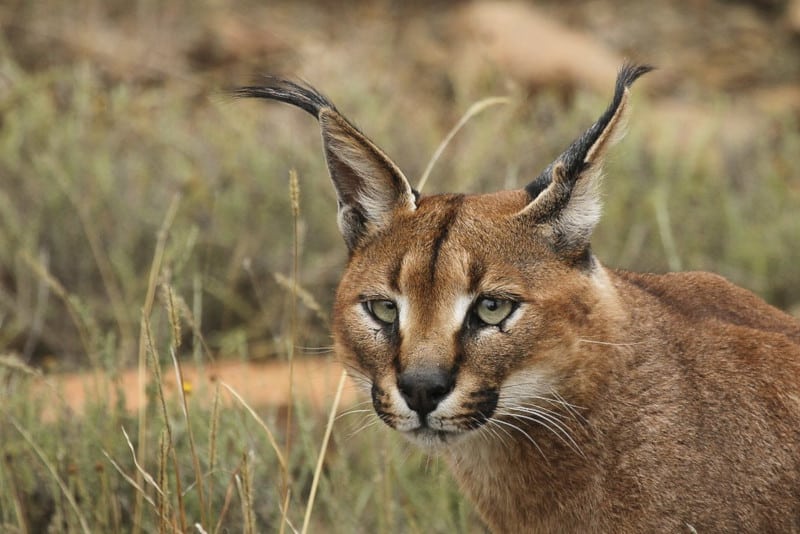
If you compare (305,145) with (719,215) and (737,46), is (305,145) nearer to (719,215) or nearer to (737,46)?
(719,215)

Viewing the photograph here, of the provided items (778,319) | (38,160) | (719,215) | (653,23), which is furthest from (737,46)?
→ (778,319)

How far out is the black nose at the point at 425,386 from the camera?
3.32 meters

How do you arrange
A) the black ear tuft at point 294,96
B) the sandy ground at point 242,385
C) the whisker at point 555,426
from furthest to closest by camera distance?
the sandy ground at point 242,385 → the black ear tuft at point 294,96 → the whisker at point 555,426

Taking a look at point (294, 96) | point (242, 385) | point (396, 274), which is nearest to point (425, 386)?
point (396, 274)

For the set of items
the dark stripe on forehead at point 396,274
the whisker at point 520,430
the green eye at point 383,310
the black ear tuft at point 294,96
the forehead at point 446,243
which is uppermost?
the black ear tuft at point 294,96

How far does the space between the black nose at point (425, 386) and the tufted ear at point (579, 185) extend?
588 millimetres

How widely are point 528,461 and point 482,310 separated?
1.74 ft

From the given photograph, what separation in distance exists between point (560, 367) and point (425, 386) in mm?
449

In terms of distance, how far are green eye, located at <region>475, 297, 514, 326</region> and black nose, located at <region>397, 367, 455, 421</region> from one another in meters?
0.23

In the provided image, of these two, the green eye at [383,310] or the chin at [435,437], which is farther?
the green eye at [383,310]

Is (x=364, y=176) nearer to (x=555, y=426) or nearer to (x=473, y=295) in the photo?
(x=473, y=295)

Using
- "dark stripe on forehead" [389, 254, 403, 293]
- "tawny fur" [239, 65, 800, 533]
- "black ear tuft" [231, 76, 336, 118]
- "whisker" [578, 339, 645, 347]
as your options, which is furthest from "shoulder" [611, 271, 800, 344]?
"black ear tuft" [231, 76, 336, 118]

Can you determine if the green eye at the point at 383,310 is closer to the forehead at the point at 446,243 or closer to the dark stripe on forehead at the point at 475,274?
the forehead at the point at 446,243

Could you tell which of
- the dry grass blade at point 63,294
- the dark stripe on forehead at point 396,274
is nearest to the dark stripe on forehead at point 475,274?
the dark stripe on forehead at point 396,274
